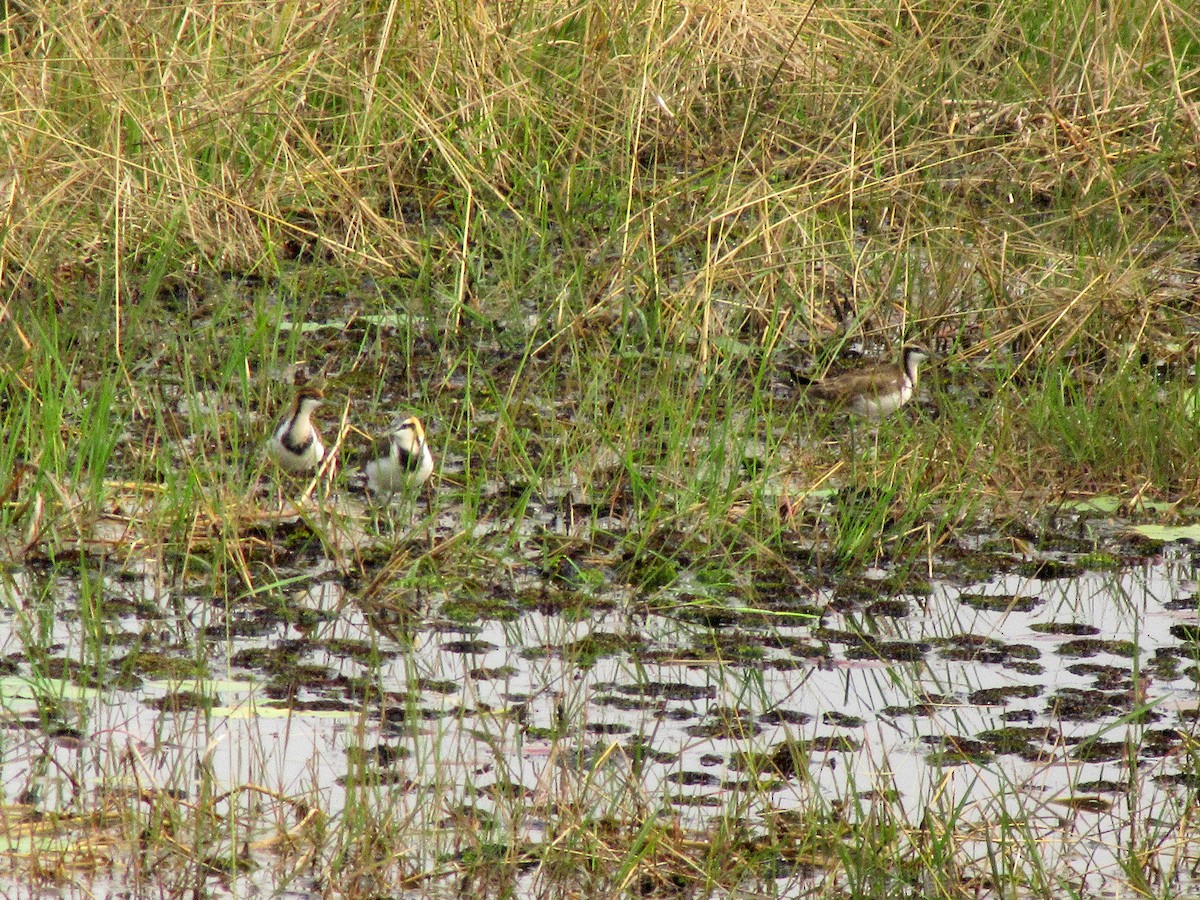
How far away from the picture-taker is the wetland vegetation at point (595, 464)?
4105 mm

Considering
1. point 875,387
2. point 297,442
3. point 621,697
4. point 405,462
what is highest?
point 875,387

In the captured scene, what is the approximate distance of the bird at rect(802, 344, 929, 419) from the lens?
24.9 feet

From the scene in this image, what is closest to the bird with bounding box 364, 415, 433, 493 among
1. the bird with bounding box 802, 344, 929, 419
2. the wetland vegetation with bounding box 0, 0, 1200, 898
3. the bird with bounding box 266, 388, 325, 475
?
the wetland vegetation with bounding box 0, 0, 1200, 898

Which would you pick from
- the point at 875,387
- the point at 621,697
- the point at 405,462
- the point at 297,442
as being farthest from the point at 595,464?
the point at 621,697

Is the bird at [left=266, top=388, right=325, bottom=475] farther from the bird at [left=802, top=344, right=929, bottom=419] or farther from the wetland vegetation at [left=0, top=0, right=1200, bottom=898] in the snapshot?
the bird at [left=802, top=344, right=929, bottom=419]

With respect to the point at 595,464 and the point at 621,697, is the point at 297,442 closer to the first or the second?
the point at 595,464

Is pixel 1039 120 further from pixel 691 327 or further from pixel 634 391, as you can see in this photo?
pixel 634 391

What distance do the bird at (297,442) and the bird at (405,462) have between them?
0.29 meters

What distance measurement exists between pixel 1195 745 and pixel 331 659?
220cm

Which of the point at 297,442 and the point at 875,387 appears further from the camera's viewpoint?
the point at 875,387

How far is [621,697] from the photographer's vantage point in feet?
16.0

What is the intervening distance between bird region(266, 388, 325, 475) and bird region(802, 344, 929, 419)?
2023mm

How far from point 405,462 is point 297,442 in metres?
0.52

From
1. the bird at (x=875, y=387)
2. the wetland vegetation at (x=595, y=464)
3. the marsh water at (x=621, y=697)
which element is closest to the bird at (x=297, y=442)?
the wetland vegetation at (x=595, y=464)
